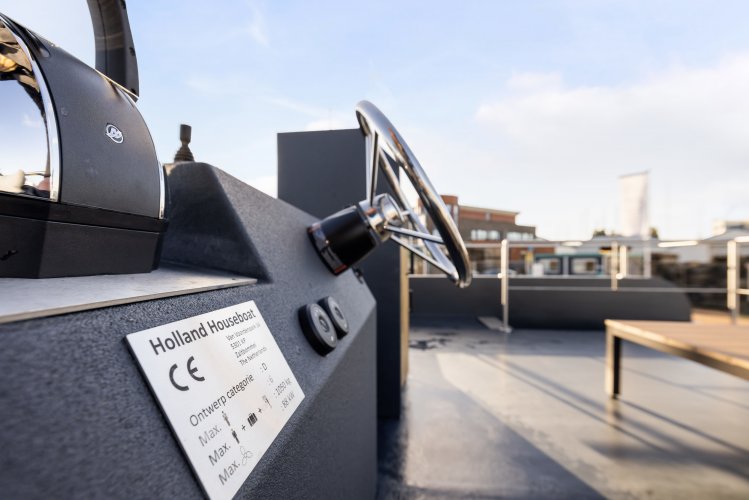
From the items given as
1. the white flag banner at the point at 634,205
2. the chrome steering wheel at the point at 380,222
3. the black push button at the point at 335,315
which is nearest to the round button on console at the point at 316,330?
the black push button at the point at 335,315

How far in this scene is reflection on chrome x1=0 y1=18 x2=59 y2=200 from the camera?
0.93 ft

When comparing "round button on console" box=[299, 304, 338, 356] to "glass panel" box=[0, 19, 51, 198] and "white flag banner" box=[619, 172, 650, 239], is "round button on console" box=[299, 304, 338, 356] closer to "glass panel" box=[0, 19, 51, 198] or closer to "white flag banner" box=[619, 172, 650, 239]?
"glass panel" box=[0, 19, 51, 198]

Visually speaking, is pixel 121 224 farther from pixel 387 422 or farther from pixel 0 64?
pixel 387 422

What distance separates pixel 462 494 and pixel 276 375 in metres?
1.06

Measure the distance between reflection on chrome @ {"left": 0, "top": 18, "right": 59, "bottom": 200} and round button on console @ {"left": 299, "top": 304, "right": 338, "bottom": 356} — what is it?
0.32 metres

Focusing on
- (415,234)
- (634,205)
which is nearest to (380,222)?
(415,234)

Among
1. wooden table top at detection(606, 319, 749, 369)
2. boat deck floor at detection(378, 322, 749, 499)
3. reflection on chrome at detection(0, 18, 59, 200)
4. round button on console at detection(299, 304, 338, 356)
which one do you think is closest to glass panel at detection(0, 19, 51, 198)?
reflection on chrome at detection(0, 18, 59, 200)

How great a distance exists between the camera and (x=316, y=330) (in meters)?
0.51

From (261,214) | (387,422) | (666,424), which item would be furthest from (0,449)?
(666,424)

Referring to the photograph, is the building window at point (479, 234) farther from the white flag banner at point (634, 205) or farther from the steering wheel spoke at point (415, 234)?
the steering wheel spoke at point (415, 234)

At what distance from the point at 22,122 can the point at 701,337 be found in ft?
7.22

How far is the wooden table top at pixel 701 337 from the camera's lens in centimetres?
127

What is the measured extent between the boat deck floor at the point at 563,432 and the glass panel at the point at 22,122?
1.23 metres

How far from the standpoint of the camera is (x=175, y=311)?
0.31 metres
